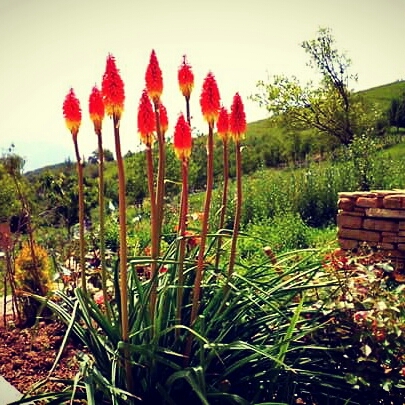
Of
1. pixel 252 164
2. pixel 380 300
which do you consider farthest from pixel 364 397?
pixel 252 164

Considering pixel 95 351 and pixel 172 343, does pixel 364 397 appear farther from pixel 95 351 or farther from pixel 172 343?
pixel 95 351

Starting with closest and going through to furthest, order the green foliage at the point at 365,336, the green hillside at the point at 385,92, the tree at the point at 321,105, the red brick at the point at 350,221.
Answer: the green foliage at the point at 365,336 < the red brick at the point at 350,221 < the tree at the point at 321,105 < the green hillside at the point at 385,92

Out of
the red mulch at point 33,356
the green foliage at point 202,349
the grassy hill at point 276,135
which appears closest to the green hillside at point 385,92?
the grassy hill at point 276,135

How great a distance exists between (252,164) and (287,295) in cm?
1651

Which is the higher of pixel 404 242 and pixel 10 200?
pixel 10 200

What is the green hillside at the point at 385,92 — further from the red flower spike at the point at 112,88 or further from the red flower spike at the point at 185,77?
the red flower spike at the point at 112,88

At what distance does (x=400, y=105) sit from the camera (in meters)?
22.7

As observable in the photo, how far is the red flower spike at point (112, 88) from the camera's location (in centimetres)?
183

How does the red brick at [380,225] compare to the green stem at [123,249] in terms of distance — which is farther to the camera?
the red brick at [380,225]

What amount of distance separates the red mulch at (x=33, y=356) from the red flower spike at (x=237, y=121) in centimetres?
131

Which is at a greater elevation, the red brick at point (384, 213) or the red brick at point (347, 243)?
the red brick at point (384, 213)

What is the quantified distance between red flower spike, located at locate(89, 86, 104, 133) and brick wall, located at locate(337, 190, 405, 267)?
3869mm

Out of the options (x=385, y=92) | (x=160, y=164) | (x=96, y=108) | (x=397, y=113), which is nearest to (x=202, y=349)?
(x=160, y=164)

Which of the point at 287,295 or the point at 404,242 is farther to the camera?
the point at 404,242
